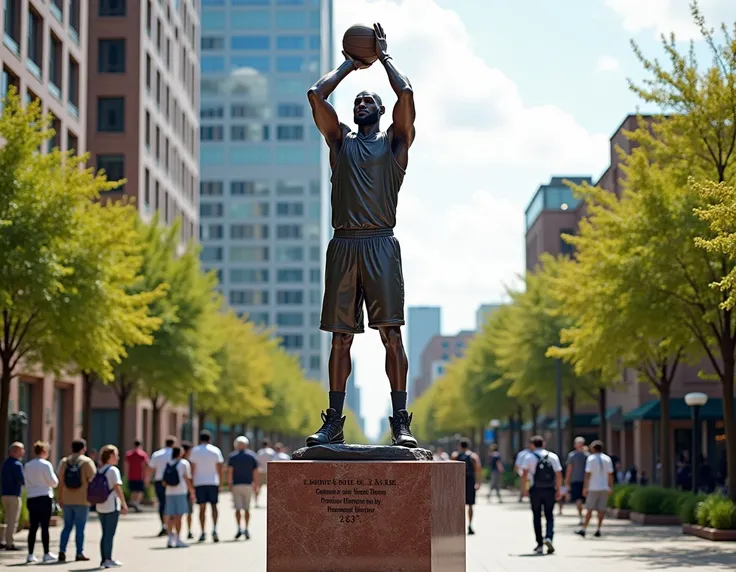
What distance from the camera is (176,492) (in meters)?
23.2

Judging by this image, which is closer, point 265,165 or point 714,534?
point 714,534

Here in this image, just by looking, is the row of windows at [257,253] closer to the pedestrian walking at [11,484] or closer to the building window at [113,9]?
the building window at [113,9]

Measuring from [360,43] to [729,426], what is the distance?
56.9 feet

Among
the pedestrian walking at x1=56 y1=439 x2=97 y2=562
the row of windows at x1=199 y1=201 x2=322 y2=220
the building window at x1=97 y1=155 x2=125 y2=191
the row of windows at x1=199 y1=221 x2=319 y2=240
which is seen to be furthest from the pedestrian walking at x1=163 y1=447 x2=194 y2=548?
the row of windows at x1=199 y1=201 x2=322 y2=220

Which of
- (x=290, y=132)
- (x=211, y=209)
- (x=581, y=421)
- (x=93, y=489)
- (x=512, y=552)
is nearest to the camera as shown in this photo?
(x=93, y=489)

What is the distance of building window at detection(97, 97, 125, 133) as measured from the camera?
62.1 m

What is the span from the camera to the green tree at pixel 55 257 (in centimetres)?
2558

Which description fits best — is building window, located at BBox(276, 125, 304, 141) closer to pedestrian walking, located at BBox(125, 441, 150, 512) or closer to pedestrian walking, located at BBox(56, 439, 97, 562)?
pedestrian walking, located at BBox(125, 441, 150, 512)

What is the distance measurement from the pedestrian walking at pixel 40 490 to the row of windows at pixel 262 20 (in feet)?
528

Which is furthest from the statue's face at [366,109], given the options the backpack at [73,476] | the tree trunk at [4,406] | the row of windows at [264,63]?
the row of windows at [264,63]

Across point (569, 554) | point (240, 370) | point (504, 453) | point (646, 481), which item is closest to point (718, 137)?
point (569, 554)

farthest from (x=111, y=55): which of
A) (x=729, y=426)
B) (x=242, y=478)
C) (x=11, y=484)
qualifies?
(x=11, y=484)

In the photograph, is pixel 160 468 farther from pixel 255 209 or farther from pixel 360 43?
pixel 255 209

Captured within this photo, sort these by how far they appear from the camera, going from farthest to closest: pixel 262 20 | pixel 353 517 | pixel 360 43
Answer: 1. pixel 262 20
2. pixel 360 43
3. pixel 353 517
